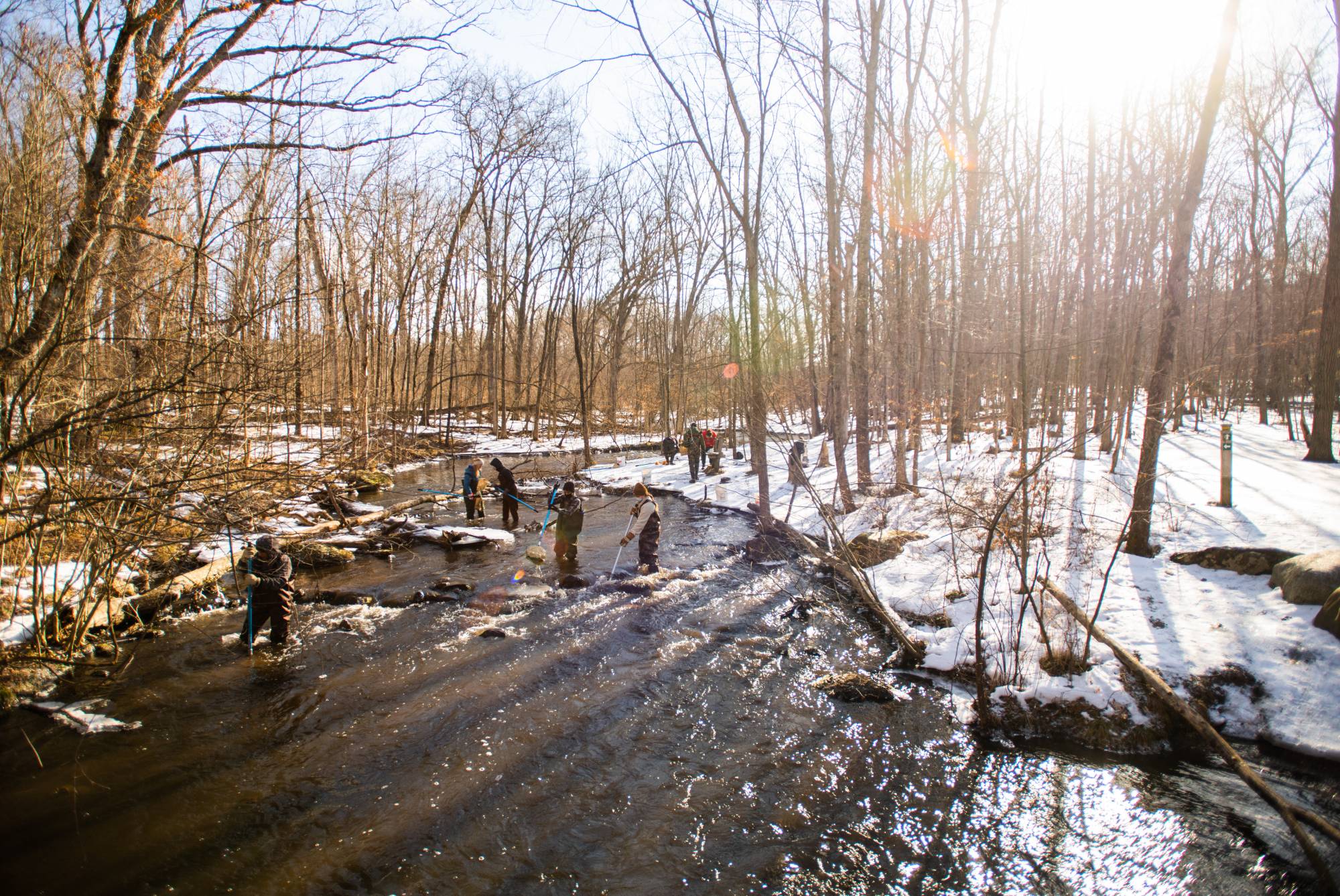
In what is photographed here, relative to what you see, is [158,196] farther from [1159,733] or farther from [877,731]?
[1159,733]

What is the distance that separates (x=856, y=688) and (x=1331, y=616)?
168 inches

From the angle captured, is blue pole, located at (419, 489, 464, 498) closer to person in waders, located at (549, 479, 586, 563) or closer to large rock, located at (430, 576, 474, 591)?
person in waders, located at (549, 479, 586, 563)

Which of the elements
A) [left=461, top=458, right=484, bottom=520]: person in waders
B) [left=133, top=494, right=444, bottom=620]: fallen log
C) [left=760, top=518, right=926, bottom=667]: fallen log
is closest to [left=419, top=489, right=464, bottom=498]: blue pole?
[left=461, top=458, right=484, bottom=520]: person in waders

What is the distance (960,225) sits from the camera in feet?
59.1

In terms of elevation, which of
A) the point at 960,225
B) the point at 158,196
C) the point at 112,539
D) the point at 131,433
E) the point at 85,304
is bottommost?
the point at 112,539

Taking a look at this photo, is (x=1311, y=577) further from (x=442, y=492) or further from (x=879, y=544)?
(x=442, y=492)

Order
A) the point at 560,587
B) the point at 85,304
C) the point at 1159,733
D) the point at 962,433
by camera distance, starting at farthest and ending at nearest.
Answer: the point at 962,433 → the point at 560,587 → the point at 1159,733 → the point at 85,304

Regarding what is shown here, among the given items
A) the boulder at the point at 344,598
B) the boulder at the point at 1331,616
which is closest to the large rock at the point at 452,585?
the boulder at the point at 344,598

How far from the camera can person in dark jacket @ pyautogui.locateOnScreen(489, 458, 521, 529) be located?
13410mm

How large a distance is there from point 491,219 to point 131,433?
84.9 feet

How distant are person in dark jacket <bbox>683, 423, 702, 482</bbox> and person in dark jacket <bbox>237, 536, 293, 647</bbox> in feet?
42.4

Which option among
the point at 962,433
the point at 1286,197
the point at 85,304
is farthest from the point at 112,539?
the point at 1286,197

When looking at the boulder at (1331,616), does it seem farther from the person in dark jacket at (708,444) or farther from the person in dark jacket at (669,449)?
the person in dark jacket at (669,449)

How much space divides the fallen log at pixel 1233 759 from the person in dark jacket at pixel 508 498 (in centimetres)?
1068
